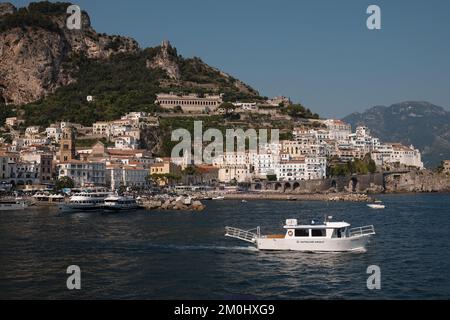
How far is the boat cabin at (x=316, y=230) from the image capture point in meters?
25.3

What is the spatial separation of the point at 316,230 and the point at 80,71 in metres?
118

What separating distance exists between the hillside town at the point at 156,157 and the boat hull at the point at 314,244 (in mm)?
52940

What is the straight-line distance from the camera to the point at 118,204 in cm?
5503

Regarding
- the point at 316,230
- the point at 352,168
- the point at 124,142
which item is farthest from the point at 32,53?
the point at 316,230

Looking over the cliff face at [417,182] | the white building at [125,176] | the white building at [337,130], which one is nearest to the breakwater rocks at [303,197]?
the white building at [125,176]

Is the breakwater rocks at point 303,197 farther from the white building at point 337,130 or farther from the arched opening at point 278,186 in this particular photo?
the white building at point 337,130

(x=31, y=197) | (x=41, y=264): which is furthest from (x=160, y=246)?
(x=31, y=197)

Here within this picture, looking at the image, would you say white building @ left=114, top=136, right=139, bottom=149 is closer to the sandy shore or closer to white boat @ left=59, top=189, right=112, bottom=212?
the sandy shore

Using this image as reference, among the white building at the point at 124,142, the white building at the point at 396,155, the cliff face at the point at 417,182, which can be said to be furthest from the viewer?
the white building at the point at 396,155

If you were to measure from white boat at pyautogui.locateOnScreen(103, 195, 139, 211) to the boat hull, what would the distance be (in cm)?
3044

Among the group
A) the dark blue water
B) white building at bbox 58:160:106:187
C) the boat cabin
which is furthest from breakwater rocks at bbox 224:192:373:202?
the boat cabin

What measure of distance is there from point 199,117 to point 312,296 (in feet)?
325

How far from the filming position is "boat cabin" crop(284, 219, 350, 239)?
25.3 m
